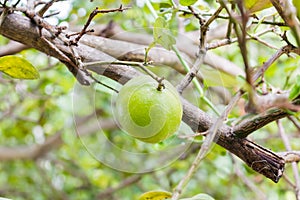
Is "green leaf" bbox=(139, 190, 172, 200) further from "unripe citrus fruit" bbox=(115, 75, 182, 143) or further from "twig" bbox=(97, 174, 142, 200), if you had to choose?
"twig" bbox=(97, 174, 142, 200)

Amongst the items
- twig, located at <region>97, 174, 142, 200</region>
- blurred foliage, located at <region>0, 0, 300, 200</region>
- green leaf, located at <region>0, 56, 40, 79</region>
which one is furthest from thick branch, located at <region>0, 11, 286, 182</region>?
twig, located at <region>97, 174, 142, 200</region>

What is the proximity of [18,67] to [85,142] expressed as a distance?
0.76m

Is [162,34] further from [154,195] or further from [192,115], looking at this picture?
[154,195]

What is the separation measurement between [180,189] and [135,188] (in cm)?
169

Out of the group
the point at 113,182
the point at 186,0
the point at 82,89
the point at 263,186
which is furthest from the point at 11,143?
the point at 186,0

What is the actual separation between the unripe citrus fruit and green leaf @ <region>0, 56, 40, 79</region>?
0.14 m

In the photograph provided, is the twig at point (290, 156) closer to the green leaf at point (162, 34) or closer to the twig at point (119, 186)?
the green leaf at point (162, 34)

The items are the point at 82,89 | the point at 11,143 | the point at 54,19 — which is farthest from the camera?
the point at 11,143

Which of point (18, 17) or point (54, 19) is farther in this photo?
point (54, 19)

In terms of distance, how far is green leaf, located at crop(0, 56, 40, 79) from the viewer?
0.60 metres

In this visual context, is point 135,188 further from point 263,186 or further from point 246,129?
point 246,129

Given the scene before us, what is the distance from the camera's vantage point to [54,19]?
3.69 feet

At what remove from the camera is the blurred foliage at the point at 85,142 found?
1.36 metres

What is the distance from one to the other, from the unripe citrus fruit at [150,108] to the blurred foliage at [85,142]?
0.55 m
